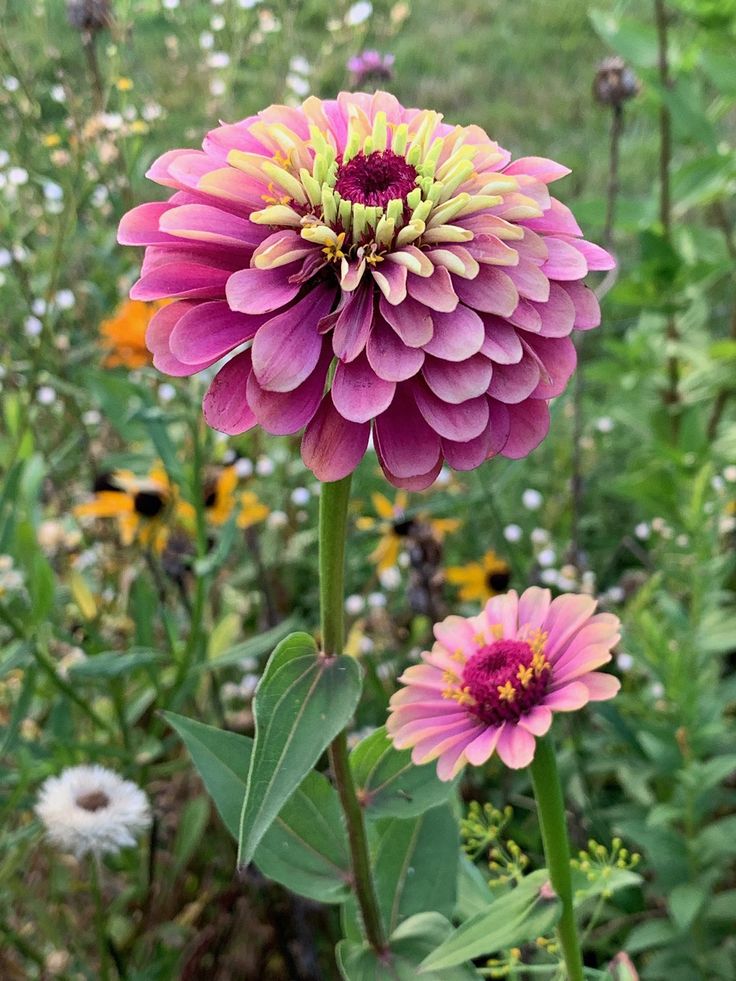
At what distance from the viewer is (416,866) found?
684 millimetres

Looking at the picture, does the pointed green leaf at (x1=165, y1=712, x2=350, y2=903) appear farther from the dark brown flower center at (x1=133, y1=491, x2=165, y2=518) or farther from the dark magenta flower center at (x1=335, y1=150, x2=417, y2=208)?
the dark brown flower center at (x1=133, y1=491, x2=165, y2=518)

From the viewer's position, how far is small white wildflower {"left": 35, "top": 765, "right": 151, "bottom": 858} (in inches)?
33.8

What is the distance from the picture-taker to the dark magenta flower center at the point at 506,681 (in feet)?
1.75

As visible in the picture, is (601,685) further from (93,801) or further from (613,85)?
(613,85)

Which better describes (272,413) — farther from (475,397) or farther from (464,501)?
(464,501)

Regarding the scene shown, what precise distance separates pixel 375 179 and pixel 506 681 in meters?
0.26

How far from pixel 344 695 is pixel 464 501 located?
0.70 m

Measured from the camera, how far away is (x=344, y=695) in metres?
0.50

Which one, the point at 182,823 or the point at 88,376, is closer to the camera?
the point at 182,823

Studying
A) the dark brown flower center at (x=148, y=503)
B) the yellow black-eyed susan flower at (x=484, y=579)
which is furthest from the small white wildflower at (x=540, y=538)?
the dark brown flower center at (x=148, y=503)

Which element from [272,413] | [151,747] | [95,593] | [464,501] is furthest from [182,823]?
[272,413]

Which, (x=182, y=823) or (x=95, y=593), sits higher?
(x=95, y=593)

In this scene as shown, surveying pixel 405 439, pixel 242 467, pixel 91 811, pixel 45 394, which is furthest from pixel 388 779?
pixel 45 394

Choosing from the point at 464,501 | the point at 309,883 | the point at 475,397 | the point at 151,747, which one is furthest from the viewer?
the point at 464,501
